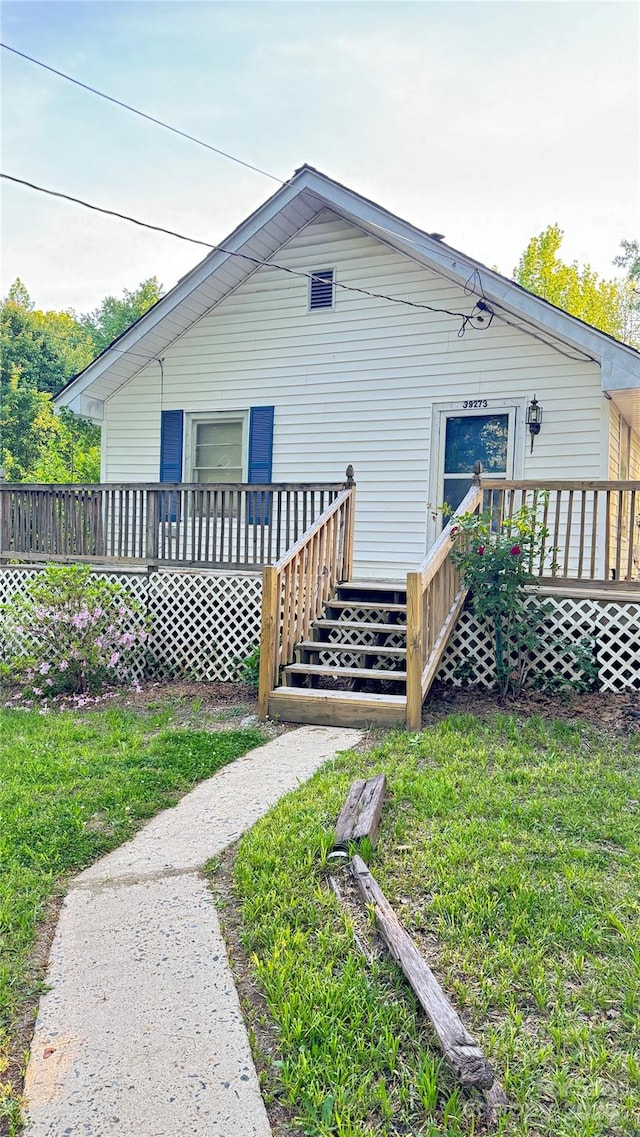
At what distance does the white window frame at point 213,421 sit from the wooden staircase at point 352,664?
3.08 meters

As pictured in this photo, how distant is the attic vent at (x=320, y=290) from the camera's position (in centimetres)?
944

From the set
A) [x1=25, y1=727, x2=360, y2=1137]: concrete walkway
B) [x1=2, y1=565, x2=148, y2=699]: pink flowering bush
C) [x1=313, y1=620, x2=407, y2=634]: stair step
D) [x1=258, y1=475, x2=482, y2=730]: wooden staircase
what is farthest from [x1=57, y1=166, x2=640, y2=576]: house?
[x1=25, y1=727, x2=360, y2=1137]: concrete walkway

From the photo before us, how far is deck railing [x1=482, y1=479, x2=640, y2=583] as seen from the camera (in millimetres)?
6270

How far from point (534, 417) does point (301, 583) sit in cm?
329

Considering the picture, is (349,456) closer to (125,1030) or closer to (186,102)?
(186,102)

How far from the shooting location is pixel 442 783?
4.31 metres

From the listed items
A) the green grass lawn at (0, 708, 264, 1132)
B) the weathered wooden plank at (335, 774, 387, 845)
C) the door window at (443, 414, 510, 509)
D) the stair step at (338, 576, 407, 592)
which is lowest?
the green grass lawn at (0, 708, 264, 1132)

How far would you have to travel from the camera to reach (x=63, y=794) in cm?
444

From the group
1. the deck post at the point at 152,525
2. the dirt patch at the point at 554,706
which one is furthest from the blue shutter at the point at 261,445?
the dirt patch at the point at 554,706

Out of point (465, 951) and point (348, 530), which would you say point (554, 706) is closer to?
point (348, 530)

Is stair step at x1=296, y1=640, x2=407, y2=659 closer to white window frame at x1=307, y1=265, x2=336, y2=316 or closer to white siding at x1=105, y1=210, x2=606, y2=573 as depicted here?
white siding at x1=105, y1=210, x2=606, y2=573

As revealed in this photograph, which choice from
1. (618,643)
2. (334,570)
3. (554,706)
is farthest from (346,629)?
(618,643)

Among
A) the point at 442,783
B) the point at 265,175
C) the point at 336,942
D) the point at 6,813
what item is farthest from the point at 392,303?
the point at 336,942

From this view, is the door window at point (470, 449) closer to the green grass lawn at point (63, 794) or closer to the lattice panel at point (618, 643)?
the lattice panel at point (618, 643)
